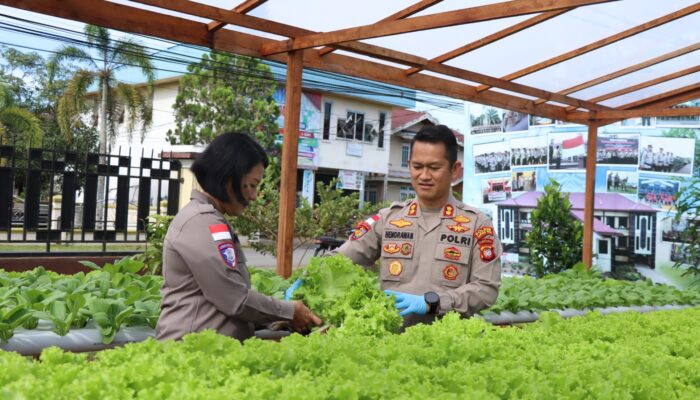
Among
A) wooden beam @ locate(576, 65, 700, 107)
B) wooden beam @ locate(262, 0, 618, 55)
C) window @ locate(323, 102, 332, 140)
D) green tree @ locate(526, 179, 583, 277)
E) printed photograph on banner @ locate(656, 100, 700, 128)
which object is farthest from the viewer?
window @ locate(323, 102, 332, 140)

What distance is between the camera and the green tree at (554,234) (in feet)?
34.2

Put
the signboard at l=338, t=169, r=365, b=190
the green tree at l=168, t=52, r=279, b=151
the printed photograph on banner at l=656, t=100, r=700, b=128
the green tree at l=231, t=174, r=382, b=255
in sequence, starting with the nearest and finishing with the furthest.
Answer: the printed photograph on banner at l=656, t=100, r=700, b=128
the green tree at l=231, t=174, r=382, b=255
the green tree at l=168, t=52, r=279, b=151
the signboard at l=338, t=169, r=365, b=190

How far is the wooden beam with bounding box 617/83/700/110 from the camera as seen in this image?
833 cm

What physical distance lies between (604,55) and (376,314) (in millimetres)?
5865

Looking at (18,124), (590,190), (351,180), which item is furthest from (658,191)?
(18,124)

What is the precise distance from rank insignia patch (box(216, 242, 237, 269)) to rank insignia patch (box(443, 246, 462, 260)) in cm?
106

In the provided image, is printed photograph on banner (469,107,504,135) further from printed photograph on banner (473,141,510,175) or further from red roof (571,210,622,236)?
red roof (571,210,622,236)

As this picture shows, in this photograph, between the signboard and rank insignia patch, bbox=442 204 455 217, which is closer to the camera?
rank insignia patch, bbox=442 204 455 217

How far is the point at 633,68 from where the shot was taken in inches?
300

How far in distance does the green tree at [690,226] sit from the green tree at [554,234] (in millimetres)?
1448

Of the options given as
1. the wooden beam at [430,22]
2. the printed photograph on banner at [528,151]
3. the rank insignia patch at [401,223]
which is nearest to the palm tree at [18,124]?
the printed photograph on banner at [528,151]

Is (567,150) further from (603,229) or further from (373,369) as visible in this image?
(373,369)

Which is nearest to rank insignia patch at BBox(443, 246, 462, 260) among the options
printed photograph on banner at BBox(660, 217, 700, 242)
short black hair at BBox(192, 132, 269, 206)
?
short black hair at BBox(192, 132, 269, 206)

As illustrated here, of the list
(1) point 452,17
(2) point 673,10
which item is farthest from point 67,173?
(2) point 673,10
